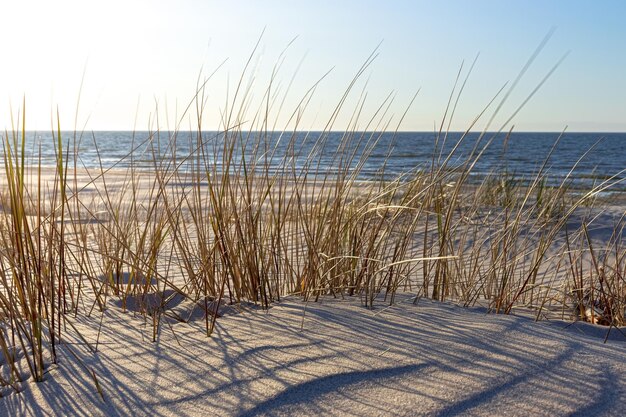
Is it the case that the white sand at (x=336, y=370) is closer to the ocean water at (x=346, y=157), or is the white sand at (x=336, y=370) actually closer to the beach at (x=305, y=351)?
the beach at (x=305, y=351)

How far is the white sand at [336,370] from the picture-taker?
1377 mm

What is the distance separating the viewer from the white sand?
4.52 ft

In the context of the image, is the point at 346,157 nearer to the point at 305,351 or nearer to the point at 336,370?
the point at 305,351

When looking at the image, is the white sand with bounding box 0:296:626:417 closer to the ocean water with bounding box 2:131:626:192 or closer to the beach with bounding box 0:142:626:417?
the beach with bounding box 0:142:626:417

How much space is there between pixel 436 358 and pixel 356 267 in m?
0.74

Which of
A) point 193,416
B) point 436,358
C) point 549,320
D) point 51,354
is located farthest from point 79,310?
point 549,320

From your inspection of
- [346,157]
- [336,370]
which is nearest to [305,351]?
[336,370]

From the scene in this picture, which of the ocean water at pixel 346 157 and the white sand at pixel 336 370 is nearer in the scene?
the white sand at pixel 336 370

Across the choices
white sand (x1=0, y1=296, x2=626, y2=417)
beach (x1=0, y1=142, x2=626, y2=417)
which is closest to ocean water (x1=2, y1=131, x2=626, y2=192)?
beach (x1=0, y1=142, x2=626, y2=417)

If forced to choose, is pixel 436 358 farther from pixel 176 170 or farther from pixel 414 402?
pixel 176 170

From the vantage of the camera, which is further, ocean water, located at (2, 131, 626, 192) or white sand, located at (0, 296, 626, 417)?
ocean water, located at (2, 131, 626, 192)

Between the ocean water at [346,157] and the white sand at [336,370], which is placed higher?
the ocean water at [346,157]

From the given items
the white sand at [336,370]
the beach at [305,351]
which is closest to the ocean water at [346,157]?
the beach at [305,351]

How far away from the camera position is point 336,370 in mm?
1523
